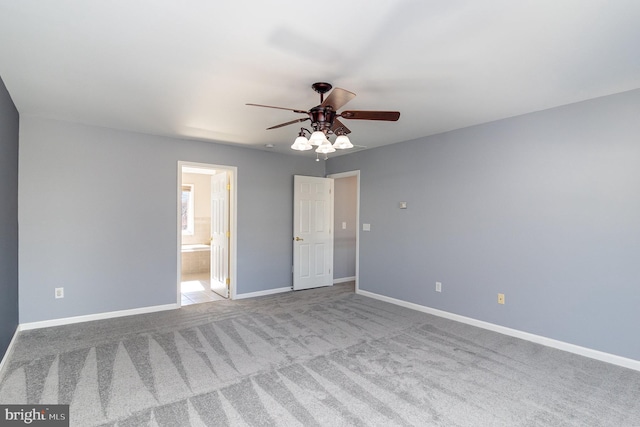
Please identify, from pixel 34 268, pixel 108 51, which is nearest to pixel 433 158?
pixel 108 51

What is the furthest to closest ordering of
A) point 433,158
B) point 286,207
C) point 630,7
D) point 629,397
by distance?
point 286,207
point 433,158
point 629,397
point 630,7

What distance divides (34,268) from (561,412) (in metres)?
5.26

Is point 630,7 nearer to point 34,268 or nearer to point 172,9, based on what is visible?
point 172,9

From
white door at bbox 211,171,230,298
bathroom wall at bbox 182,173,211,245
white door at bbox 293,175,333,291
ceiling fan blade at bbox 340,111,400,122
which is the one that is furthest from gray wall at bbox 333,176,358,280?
ceiling fan blade at bbox 340,111,400,122

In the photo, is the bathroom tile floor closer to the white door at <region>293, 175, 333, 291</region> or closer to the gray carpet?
the gray carpet

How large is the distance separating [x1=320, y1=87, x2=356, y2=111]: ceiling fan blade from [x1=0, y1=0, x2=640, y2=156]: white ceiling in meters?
0.30

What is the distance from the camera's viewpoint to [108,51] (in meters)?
2.26

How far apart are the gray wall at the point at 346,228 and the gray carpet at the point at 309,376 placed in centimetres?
249

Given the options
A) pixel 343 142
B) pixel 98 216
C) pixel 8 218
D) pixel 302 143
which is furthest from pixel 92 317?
pixel 343 142

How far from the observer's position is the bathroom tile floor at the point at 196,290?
519 cm

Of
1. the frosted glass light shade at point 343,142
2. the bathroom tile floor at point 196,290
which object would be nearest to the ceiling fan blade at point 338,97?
the frosted glass light shade at point 343,142

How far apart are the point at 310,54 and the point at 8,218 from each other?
3.30 meters

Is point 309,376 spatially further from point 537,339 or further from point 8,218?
point 8,218

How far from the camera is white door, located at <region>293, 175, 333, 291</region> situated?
5820 mm
